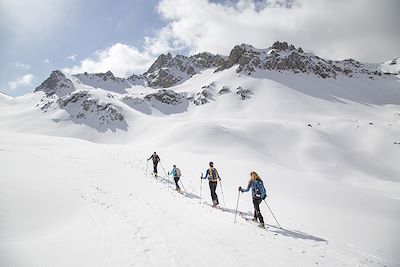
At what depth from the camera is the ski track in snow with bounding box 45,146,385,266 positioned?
26.0 ft

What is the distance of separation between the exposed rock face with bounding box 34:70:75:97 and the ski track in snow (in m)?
183

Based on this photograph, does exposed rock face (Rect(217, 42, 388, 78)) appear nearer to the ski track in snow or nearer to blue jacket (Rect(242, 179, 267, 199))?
blue jacket (Rect(242, 179, 267, 199))

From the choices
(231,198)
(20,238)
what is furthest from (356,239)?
(20,238)

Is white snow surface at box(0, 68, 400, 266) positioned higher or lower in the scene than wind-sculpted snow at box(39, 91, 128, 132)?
lower

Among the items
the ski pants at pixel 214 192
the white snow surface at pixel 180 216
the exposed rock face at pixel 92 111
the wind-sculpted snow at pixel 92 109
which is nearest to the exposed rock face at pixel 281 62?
the wind-sculpted snow at pixel 92 109

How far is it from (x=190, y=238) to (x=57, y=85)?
662 ft

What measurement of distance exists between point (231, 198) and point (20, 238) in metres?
11.7

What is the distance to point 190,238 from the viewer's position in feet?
30.4

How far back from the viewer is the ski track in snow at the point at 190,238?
792 centimetres

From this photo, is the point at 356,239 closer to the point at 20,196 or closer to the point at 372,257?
the point at 372,257

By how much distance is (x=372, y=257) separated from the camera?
29.1 feet

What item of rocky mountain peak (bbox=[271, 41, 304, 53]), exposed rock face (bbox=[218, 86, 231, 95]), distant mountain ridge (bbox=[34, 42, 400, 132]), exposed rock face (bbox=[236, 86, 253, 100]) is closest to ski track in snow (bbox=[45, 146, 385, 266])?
distant mountain ridge (bbox=[34, 42, 400, 132])

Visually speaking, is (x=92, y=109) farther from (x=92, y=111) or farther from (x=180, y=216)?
(x=180, y=216)

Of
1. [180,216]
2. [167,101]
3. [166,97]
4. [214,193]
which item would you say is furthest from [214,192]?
[166,97]
